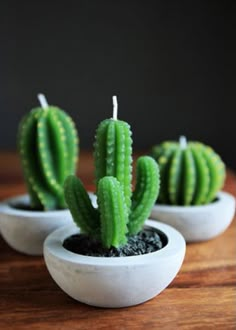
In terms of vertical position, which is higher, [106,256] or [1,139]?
[106,256]

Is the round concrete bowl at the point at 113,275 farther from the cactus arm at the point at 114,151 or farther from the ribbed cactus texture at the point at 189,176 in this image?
the ribbed cactus texture at the point at 189,176

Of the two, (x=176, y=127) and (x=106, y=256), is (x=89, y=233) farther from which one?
(x=176, y=127)

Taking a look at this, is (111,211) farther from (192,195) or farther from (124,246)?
(192,195)

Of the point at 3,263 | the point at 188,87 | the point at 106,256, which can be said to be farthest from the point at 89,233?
Result: the point at 188,87

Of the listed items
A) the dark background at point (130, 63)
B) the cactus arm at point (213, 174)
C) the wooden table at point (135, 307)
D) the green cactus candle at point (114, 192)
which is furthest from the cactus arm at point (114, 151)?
the dark background at point (130, 63)

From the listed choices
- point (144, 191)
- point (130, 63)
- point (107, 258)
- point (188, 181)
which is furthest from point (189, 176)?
point (130, 63)
